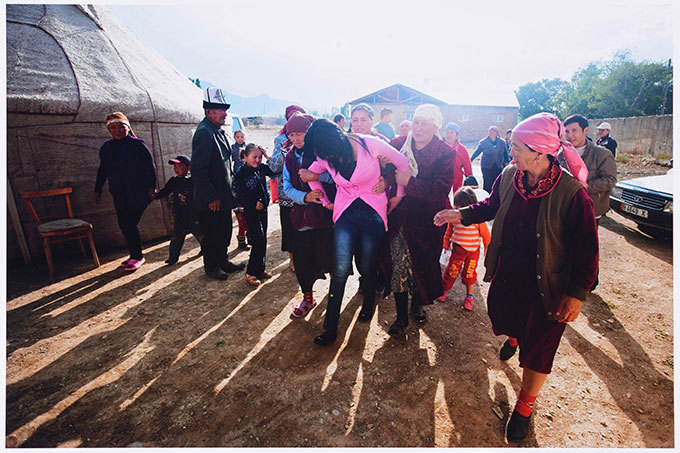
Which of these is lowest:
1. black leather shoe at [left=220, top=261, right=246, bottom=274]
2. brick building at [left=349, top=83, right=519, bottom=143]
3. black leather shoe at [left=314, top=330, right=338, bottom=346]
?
black leather shoe at [left=314, top=330, right=338, bottom=346]

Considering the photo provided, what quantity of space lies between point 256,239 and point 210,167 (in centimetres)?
102

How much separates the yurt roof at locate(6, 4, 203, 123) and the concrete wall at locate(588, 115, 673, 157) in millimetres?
20276

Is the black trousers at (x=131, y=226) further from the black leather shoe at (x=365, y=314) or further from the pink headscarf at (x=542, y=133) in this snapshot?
the pink headscarf at (x=542, y=133)

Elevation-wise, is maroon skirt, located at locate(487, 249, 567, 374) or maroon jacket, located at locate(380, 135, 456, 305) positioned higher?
maroon jacket, located at locate(380, 135, 456, 305)

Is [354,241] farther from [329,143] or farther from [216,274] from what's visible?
[216,274]

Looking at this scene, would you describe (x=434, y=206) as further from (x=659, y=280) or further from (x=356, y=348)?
(x=659, y=280)

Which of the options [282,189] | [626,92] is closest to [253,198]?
[282,189]

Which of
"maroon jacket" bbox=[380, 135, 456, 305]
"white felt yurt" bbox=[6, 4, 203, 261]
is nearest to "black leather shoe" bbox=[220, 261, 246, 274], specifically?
"white felt yurt" bbox=[6, 4, 203, 261]

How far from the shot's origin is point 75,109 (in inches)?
186

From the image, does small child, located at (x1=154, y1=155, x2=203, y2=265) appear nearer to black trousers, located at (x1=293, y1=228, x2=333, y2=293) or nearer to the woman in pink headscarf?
black trousers, located at (x1=293, y1=228, x2=333, y2=293)

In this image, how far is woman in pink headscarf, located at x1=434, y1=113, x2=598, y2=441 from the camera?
177 centimetres

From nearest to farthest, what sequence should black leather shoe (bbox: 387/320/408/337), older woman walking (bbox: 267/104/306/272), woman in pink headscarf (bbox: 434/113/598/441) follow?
woman in pink headscarf (bbox: 434/113/598/441)
black leather shoe (bbox: 387/320/408/337)
older woman walking (bbox: 267/104/306/272)

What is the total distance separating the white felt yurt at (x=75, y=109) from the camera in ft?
14.9

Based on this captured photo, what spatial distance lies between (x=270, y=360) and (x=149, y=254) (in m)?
3.50
